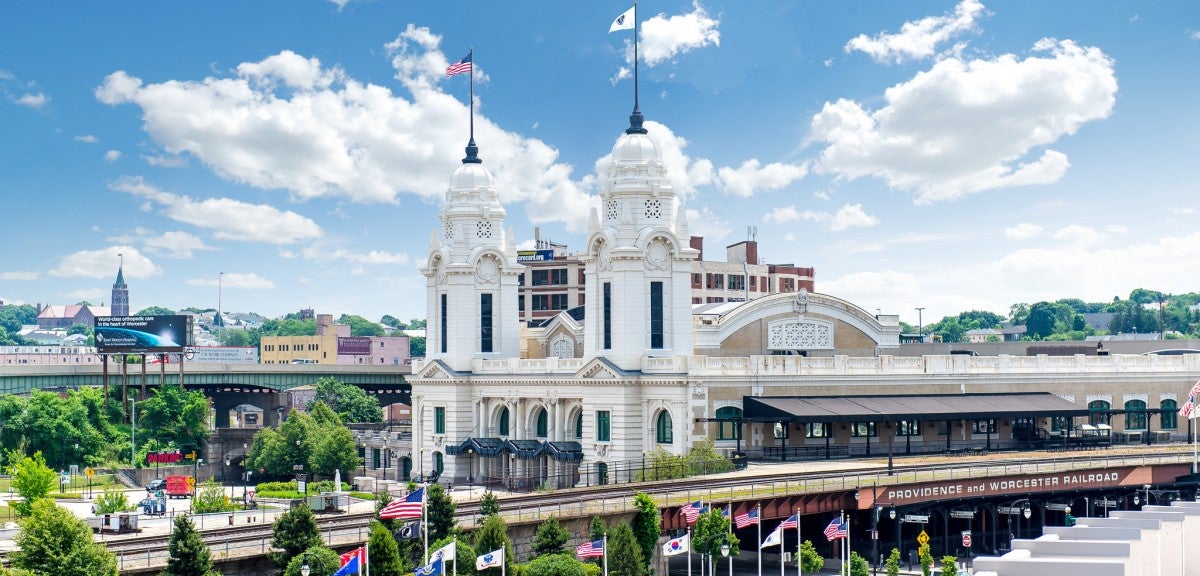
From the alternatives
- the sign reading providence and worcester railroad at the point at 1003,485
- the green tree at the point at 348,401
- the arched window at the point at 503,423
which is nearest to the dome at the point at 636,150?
the arched window at the point at 503,423

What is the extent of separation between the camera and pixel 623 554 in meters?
64.2

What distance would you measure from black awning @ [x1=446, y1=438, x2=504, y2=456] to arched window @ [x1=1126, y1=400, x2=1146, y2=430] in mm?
43715

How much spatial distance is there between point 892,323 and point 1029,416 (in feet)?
42.4

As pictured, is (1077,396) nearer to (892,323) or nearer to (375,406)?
(892,323)

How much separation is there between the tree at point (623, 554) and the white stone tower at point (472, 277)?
160 ft

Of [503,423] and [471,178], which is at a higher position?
[471,178]

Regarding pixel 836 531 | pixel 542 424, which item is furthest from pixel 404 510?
pixel 542 424

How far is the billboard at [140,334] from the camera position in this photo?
154500 mm

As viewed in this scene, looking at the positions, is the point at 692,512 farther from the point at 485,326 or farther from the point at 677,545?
the point at 485,326

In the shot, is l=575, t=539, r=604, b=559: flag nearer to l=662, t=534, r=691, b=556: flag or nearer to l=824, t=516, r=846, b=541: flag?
l=662, t=534, r=691, b=556: flag

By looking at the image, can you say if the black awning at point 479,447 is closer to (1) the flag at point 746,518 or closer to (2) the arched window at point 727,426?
(2) the arched window at point 727,426

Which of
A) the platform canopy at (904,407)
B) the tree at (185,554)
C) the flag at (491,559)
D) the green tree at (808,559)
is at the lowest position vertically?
the green tree at (808,559)

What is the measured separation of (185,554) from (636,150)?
179 feet

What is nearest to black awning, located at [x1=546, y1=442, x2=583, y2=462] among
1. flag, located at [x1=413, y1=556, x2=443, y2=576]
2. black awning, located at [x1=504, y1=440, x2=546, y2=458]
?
black awning, located at [x1=504, y1=440, x2=546, y2=458]
